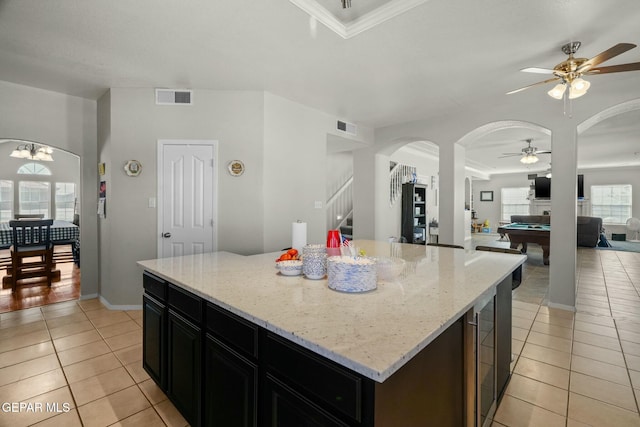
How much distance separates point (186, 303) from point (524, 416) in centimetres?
222

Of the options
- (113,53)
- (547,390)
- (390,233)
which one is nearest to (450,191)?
(390,233)

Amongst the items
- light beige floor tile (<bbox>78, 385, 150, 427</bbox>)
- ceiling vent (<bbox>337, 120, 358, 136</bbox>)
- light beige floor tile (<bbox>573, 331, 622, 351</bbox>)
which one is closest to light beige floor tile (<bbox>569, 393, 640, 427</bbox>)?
light beige floor tile (<bbox>573, 331, 622, 351</bbox>)

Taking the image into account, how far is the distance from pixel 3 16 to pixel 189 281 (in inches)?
107

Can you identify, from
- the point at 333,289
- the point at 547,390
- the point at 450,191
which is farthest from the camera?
the point at 450,191

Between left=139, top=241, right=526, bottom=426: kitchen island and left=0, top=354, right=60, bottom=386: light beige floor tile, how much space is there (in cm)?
110

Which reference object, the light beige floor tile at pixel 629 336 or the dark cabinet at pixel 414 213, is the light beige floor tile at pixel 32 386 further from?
the dark cabinet at pixel 414 213

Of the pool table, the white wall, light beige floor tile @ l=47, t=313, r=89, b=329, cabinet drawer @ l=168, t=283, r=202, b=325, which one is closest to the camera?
cabinet drawer @ l=168, t=283, r=202, b=325

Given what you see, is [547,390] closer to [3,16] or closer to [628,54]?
[628,54]

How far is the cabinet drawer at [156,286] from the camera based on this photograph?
1855 millimetres

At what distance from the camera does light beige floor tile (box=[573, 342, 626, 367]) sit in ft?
8.23

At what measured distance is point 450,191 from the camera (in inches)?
183

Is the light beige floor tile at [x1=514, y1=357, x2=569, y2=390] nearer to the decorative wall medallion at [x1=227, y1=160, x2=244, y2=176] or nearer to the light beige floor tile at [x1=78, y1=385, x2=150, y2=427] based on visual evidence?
the light beige floor tile at [x1=78, y1=385, x2=150, y2=427]

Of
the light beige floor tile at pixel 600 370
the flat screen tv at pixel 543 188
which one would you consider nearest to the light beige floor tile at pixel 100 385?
the light beige floor tile at pixel 600 370

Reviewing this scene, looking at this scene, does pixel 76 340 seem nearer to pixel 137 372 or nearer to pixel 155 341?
pixel 137 372
